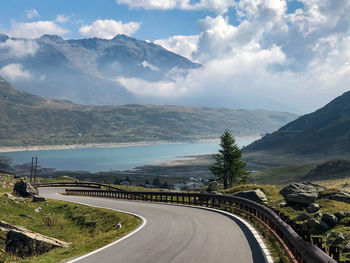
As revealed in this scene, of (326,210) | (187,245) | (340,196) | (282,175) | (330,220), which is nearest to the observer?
(187,245)

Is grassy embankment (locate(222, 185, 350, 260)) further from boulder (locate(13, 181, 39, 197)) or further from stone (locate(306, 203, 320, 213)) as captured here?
boulder (locate(13, 181, 39, 197))

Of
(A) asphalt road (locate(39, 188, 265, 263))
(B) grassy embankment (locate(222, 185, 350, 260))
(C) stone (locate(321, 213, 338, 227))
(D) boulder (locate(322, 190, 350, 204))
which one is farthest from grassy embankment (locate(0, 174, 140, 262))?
(D) boulder (locate(322, 190, 350, 204))

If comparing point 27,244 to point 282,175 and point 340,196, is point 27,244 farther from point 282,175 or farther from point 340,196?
point 282,175

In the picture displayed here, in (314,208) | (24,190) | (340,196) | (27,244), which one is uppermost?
(340,196)

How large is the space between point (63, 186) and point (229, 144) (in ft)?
123

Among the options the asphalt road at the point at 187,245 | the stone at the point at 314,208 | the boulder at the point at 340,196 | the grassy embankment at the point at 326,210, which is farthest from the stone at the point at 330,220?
the boulder at the point at 340,196

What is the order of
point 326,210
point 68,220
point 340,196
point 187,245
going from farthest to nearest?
1. point 68,220
2. point 340,196
3. point 326,210
4. point 187,245

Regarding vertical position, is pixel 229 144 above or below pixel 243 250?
above

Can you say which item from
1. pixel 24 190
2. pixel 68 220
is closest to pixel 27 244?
pixel 68 220

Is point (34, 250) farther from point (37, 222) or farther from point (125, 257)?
point (37, 222)

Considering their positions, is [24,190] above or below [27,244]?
above

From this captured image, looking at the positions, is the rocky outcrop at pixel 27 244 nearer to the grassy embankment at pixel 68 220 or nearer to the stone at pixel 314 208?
the grassy embankment at pixel 68 220

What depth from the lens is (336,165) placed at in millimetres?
110562

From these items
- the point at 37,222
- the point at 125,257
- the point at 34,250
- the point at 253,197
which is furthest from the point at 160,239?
the point at 37,222
